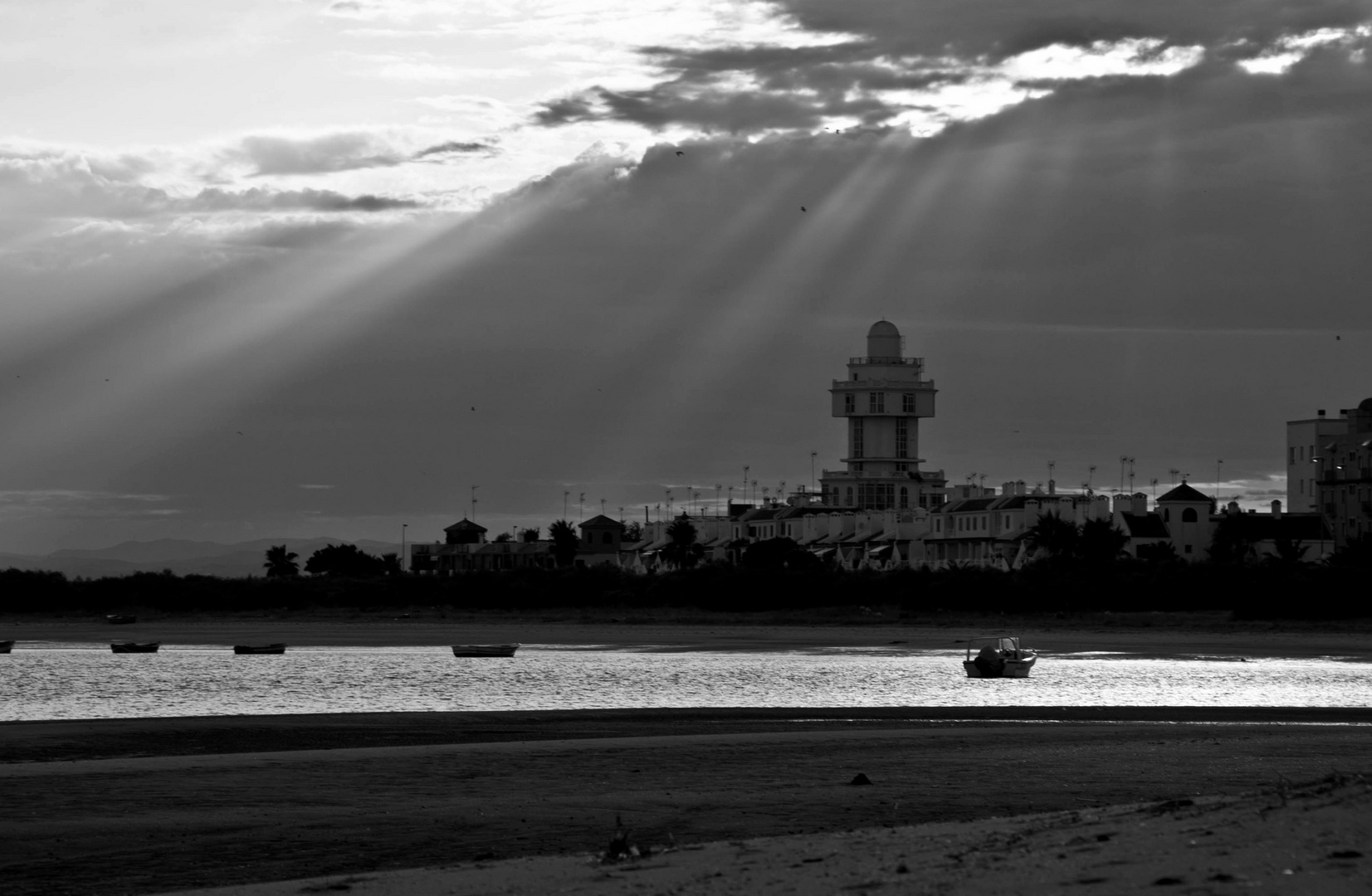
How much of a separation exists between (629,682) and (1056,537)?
90.1 m

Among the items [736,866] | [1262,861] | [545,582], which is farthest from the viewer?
[545,582]

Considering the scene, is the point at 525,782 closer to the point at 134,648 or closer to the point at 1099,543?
the point at 134,648

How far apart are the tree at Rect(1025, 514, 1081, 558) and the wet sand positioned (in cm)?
10838

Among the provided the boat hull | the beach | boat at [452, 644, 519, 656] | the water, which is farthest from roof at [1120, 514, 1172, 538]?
the beach

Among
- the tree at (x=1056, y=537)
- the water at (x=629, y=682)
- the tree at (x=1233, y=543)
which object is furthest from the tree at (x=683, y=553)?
the water at (x=629, y=682)

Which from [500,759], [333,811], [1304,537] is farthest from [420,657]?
[1304,537]

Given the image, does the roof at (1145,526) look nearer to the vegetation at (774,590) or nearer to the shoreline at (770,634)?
the vegetation at (774,590)

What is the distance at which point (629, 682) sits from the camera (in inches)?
2552

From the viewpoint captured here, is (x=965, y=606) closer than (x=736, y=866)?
No

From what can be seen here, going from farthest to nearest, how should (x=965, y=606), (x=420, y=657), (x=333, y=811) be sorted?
(x=965, y=606) → (x=420, y=657) → (x=333, y=811)

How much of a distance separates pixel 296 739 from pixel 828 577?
117m

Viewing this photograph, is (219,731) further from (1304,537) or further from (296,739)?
(1304,537)

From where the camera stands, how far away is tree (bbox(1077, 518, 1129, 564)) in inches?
5714

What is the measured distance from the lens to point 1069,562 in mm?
145125
